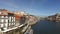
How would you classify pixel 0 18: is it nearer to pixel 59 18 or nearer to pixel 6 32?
pixel 6 32

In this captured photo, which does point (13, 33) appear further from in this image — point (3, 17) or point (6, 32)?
point (3, 17)

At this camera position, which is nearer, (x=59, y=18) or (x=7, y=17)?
(x=7, y=17)

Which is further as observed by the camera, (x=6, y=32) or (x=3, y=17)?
(x=3, y=17)

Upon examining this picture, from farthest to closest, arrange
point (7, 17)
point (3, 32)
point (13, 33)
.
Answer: point (7, 17)
point (13, 33)
point (3, 32)

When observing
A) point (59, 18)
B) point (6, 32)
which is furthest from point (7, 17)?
point (59, 18)

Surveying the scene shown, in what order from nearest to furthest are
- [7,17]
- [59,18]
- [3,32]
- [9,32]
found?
[3,32]
[9,32]
[7,17]
[59,18]

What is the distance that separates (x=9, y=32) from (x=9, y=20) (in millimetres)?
1881

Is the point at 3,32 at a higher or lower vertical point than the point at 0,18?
lower

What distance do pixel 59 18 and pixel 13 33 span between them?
87.8 ft

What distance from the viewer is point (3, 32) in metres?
4.45

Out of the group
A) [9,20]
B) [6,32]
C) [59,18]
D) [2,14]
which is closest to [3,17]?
[2,14]

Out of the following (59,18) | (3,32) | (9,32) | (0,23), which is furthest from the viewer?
(59,18)

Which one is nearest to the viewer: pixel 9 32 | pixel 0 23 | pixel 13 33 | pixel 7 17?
pixel 9 32

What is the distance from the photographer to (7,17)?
647cm
